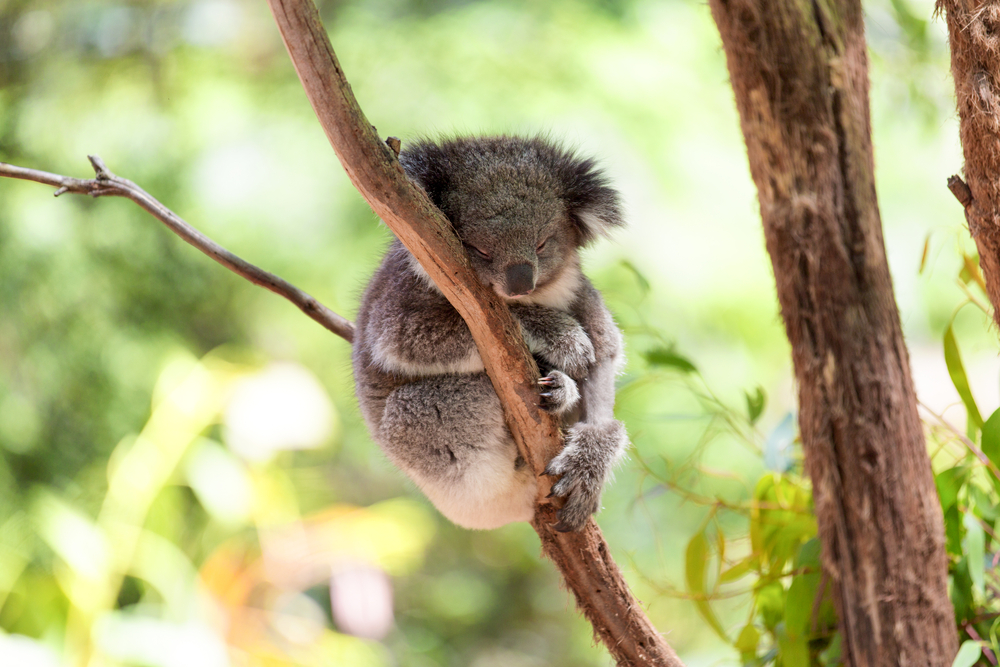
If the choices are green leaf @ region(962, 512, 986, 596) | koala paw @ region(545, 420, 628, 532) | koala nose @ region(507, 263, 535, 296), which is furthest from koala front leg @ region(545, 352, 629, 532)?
green leaf @ region(962, 512, 986, 596)

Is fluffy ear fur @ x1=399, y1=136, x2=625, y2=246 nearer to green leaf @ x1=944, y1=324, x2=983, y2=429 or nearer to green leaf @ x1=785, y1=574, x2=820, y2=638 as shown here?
green leaf @ x1=944, y1=324, x2=983, y2=429

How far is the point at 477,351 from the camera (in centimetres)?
156

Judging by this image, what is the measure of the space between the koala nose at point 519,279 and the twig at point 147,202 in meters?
0.65

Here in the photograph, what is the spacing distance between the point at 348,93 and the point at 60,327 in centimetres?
391

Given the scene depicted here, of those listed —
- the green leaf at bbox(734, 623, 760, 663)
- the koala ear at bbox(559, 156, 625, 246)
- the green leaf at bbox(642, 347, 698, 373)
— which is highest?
the koala ear at bbox(559, 156, 625, 246)

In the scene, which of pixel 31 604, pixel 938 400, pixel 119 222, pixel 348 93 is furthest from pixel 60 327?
pixel 938 400

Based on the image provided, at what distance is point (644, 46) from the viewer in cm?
416

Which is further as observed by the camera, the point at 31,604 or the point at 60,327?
the point at 60,327

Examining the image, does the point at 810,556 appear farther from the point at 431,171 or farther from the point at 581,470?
the point at 431,171

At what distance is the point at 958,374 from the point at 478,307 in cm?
115

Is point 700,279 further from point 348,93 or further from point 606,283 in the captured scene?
point 348,93

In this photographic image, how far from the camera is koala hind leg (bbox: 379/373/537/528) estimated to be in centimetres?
159

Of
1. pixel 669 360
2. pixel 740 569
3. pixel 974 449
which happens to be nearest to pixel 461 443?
pixel 669 360

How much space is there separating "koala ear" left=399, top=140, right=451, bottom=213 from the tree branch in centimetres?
28
